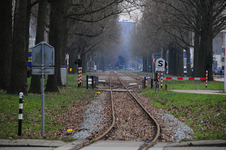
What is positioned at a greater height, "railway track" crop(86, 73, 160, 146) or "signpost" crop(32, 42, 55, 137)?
"signpost" crop(32, 42, 55, 137)

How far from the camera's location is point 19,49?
13180mm

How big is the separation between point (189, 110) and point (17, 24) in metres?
8.26

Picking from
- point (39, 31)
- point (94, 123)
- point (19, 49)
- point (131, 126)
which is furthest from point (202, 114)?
point (39, 31)

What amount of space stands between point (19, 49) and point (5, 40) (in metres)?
3.17

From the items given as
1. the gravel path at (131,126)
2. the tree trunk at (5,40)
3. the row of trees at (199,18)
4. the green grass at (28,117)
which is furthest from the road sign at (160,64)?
the tree trunk at (5,40)

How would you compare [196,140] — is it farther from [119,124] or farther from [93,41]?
[93,41]

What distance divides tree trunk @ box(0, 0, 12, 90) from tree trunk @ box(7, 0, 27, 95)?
94.7 inches

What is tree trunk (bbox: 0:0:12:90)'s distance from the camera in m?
15.6

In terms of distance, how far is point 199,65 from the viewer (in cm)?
3250

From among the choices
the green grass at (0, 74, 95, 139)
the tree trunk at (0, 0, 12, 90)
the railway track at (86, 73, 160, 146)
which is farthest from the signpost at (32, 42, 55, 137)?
the tree trunk at (0, 0, 12, 90)

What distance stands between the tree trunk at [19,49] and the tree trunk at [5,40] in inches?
94.7

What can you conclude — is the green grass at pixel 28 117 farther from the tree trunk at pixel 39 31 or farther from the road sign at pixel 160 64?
the road sign at pixel 160 64

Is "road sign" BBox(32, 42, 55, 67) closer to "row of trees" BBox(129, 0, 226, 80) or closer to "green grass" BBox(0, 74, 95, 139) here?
"green grass" BBox(0, 74, 95, 139)

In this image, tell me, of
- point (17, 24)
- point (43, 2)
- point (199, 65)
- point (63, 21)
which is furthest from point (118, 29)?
point (17, 24)
